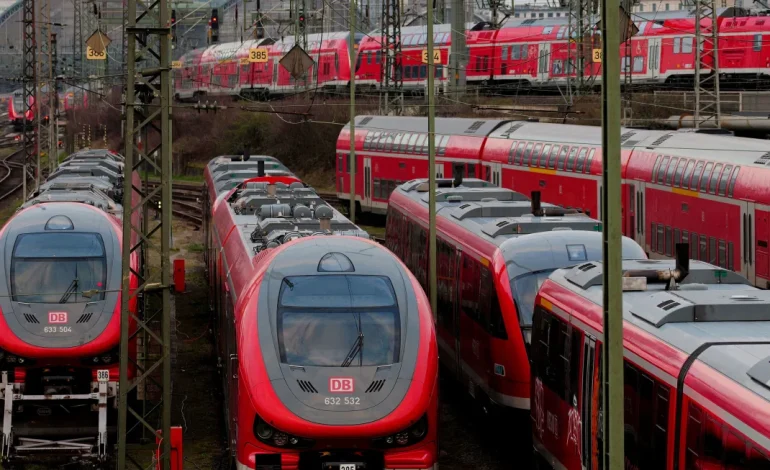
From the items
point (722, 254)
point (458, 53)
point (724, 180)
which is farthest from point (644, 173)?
point (458, 53)

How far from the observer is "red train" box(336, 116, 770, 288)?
21469mm

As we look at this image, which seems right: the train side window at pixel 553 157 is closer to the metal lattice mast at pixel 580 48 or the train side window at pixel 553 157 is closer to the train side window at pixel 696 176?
the train side window at pixel 696 176

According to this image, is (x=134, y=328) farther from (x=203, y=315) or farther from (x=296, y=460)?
(x=203, y=315)

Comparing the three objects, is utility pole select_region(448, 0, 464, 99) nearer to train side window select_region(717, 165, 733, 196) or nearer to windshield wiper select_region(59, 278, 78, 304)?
train side window select_region(717, 165, 733, 196)

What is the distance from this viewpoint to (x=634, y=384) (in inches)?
413

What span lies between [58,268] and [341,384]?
21.0 feet

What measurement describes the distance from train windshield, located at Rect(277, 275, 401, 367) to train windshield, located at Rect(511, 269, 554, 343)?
10.8 ft

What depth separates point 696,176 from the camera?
936 inches

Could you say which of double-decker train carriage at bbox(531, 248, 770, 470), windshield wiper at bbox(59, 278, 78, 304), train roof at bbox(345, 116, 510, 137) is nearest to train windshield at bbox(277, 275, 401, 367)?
double-decker train carriage at bbox(531, 248, 770, 470)

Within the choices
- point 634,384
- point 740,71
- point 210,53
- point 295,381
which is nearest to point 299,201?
point 295,381

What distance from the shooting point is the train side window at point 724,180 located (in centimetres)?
2231

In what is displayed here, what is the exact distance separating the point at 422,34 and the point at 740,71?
16.2m

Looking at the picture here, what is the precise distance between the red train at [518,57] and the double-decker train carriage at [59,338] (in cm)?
3011

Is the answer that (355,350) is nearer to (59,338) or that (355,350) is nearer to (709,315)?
(709,315)
